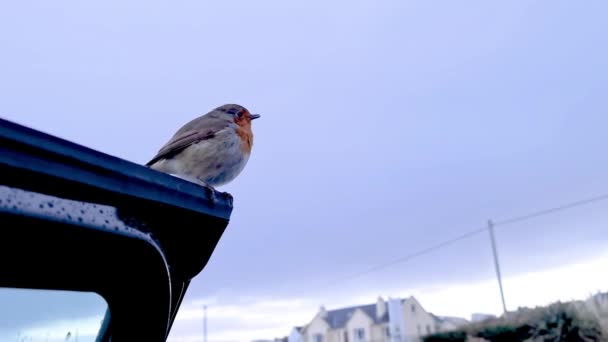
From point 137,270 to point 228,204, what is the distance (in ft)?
1.01

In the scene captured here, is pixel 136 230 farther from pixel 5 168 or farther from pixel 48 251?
pixel 5 168

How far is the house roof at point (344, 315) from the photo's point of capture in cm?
4421

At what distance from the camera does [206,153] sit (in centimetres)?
359

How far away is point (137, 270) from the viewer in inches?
51.9

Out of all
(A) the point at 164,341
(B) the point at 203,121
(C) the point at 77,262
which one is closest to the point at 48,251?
(C) the point at 77,262

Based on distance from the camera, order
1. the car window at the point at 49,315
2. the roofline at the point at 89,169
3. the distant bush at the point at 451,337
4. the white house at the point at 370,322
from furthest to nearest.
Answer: the white house at the point at 370,322
the distant bush at the point at 451,337
the car window at the point at 49,315
the roofline at the point at 89,169

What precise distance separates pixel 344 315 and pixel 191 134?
4514cm

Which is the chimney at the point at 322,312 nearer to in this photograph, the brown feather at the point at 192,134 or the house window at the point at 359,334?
the house window at the point at 359,334

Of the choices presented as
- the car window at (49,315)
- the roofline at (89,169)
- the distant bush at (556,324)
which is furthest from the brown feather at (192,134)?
the distant bush at (556,324)

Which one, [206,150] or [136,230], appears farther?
[206,150]

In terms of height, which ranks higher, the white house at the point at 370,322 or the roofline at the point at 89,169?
the white house at the point at 370,322

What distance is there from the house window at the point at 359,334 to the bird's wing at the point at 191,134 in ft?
138

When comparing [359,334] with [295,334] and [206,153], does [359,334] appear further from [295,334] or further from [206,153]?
[206,153]

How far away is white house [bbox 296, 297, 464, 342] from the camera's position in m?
41.5
